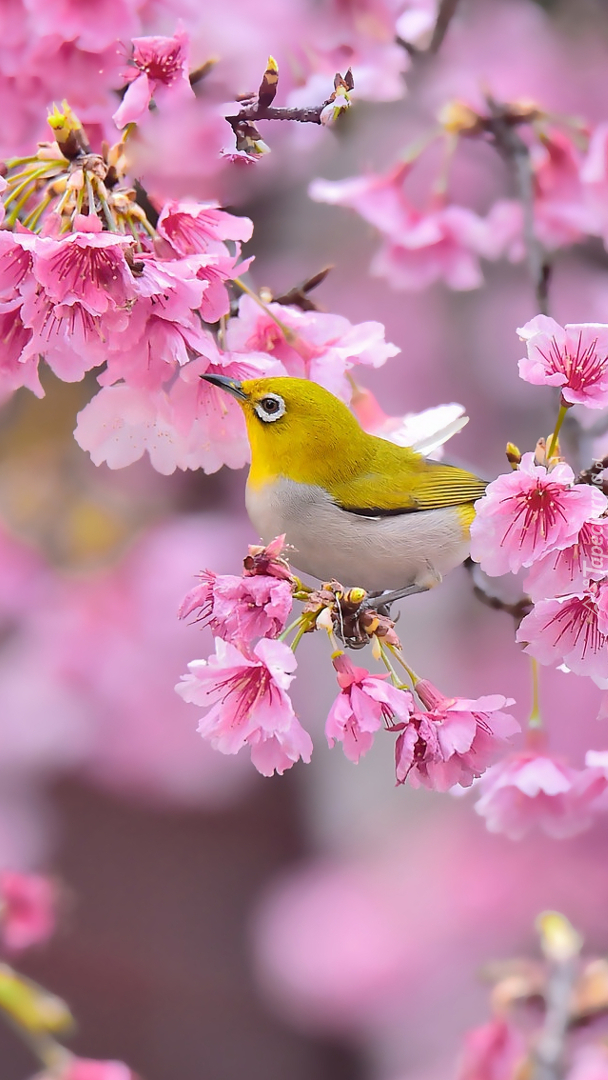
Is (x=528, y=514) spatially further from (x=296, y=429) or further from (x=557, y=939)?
(x=557, y=939)

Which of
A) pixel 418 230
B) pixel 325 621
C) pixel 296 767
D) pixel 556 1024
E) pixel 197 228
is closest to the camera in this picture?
pixel 325 621

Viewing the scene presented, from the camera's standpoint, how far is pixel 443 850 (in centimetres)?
193

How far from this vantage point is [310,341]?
0.63 m

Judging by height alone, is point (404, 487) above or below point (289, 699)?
above

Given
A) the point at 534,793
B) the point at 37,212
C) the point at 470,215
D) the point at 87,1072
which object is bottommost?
the point at 87,1072

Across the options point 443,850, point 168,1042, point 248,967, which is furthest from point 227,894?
point 443,850

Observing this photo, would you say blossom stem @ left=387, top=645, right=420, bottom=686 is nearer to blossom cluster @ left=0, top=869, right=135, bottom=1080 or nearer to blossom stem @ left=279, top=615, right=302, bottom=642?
blossom stem @ left=279, top=615, right=302, bottom=642

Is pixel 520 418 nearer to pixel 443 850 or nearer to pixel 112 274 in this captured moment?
pixel 443 850

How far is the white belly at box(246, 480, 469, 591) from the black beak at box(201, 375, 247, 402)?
0.17 ft

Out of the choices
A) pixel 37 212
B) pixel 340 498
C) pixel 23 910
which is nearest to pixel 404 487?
pixel 340 498

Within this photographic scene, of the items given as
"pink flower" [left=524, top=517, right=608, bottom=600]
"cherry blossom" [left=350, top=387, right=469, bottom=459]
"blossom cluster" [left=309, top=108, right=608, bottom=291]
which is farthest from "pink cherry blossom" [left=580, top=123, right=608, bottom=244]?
"pink flower" [left=524, top=517, right=608, bottom=600]

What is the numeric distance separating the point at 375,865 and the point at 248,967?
453 mm

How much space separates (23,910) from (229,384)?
62cm

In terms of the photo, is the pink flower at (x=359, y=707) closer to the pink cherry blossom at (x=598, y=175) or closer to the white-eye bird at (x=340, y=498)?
the white-eye bird at (x=340, y=498)
